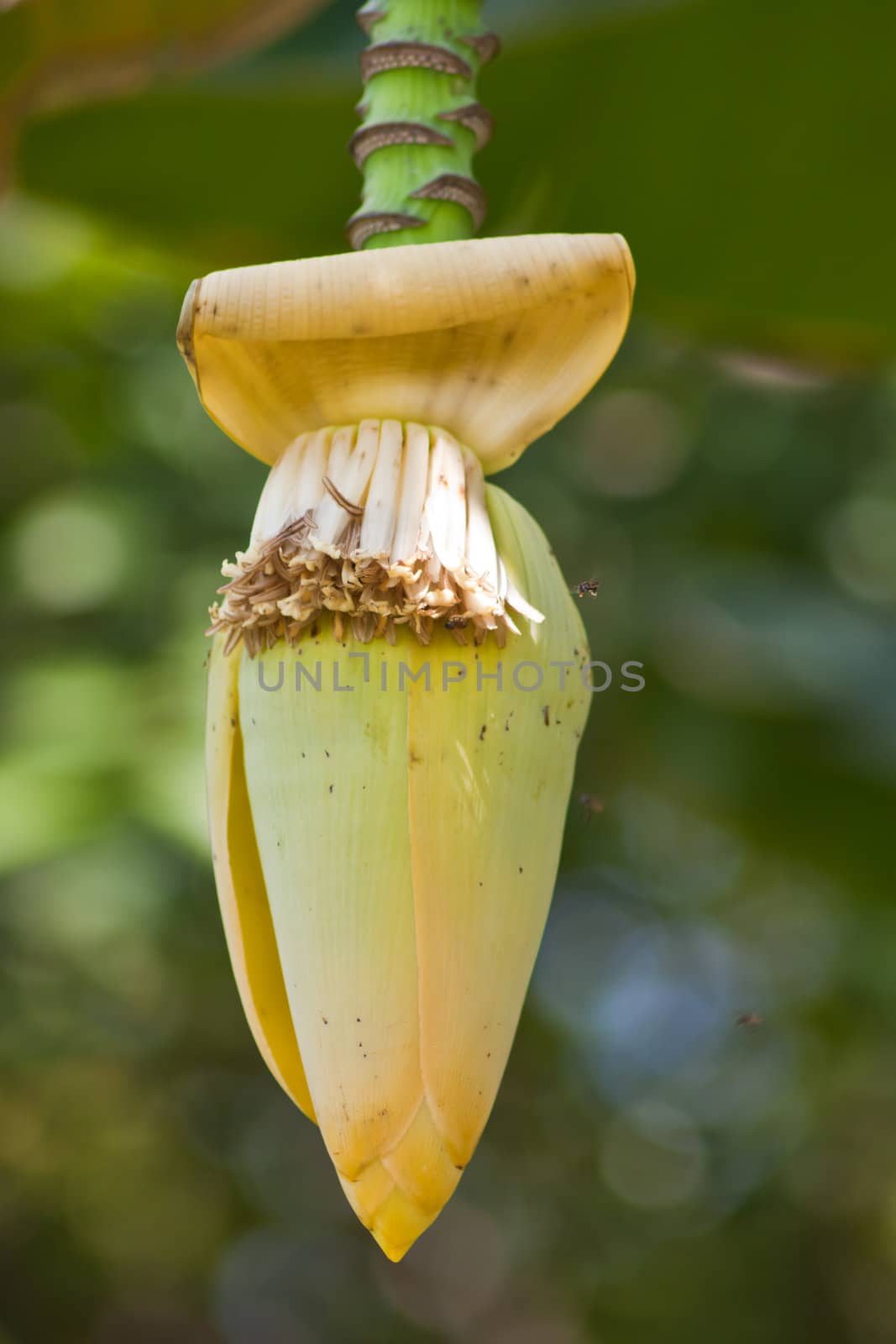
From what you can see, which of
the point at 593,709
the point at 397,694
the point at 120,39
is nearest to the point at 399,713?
the point at 397,694

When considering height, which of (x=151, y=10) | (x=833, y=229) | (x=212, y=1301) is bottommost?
(x=212, y=1301)

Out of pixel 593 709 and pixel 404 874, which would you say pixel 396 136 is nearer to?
pixel 404 874

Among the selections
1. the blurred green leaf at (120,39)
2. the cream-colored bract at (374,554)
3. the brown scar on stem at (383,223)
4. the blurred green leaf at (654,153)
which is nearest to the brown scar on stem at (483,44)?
the brown scar on stem at (383,223)

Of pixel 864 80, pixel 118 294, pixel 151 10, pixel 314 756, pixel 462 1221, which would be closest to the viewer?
pixel 314 756

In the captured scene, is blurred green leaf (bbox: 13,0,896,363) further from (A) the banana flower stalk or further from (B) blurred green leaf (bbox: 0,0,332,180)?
(A) the banana flower stalk

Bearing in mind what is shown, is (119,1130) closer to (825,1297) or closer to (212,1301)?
(212,1301)

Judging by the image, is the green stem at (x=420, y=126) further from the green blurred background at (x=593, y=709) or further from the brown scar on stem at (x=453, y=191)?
the green blurred background at (x=593, y=709)

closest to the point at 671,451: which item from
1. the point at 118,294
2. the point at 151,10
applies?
the point at 118,294

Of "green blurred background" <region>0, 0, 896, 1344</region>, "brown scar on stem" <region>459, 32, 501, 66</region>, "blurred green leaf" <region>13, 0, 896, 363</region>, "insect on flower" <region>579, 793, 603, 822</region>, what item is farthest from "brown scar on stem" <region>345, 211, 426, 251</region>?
"blurred green leaf" <region>13, 0, 896, 363</region>
